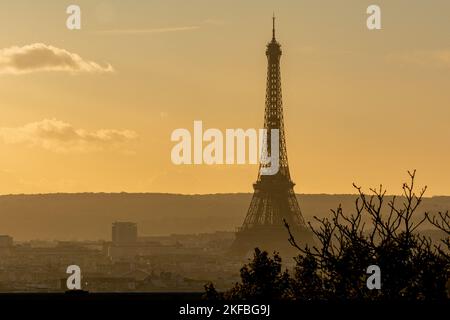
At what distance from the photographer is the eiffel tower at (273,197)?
15050cm

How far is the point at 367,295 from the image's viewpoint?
2873 cm

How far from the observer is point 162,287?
398 ft

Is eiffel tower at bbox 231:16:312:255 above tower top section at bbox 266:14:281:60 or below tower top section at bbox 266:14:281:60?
below

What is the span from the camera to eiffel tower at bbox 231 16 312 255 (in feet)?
494

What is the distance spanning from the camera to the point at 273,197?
159m

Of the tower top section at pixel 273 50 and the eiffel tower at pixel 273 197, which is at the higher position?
the tower top section at pixel 273 50

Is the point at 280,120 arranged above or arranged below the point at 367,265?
above
